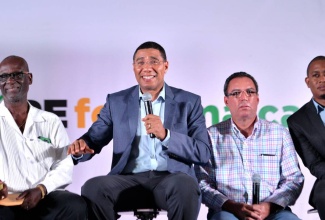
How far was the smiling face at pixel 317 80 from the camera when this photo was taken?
4.28 meters

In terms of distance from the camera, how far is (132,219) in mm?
5109

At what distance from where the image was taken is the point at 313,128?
4164 millimetres

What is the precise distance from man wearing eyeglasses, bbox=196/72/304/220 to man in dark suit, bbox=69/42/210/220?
20 cm

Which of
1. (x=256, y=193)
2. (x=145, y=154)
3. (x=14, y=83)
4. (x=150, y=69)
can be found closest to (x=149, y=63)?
(x=150, y=69)

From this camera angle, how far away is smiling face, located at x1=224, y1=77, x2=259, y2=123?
4012 millimetres

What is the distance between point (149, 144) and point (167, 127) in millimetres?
185

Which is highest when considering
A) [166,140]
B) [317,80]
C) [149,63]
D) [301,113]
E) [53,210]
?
[149,63]

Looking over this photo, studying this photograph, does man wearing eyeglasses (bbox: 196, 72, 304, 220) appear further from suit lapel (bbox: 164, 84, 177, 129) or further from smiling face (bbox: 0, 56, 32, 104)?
smiling face (bbox: 0, 56, 32, 104)

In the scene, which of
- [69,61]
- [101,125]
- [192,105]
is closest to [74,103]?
[69,61]

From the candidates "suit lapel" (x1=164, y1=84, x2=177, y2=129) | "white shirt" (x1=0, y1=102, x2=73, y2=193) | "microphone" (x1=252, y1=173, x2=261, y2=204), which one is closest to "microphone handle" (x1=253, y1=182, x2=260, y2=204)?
"microphone" (x1=252, y1=173, x2=261, y2=204)

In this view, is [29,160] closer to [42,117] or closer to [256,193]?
[42,117]

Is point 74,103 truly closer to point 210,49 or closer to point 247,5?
point 210,49

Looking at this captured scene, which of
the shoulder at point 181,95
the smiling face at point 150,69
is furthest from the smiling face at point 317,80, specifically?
the smiling face at point 150,69

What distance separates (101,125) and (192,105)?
2.12 ft
